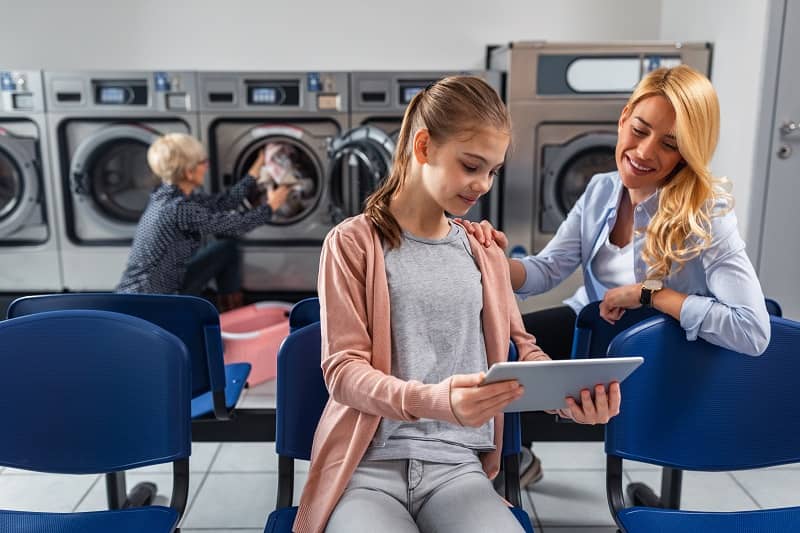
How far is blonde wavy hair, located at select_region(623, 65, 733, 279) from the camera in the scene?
1526mm

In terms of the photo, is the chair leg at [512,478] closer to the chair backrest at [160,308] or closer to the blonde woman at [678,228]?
the blonde woman at [678,228]

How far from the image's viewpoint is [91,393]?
1434 millimetres

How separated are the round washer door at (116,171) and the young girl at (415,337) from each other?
306 centimetres

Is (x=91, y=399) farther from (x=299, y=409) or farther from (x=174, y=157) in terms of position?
(x=174, y=157)

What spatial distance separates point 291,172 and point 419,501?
3.00 m

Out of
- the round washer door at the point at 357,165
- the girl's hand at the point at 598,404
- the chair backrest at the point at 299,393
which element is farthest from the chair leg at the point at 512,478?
the round washer door at the point at 357,165

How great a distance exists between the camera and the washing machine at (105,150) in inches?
154

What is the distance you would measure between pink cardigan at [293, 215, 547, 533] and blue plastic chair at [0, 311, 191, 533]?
0.35m

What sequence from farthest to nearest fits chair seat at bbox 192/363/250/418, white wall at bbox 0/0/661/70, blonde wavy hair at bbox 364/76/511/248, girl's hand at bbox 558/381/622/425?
white wall at bbox 0/0/661/70 < chair seat at bbox 192/363/250/418 < blonde wavy hair at bbox 364/76/511/248 < girl's hand at bbox 558/381/622/425

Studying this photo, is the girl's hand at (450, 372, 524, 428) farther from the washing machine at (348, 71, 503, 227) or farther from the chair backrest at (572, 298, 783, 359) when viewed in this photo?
the washing machine at (348, 71, 503, 227)

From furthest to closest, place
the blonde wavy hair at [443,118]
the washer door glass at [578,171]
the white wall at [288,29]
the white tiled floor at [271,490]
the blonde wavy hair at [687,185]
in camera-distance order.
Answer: the white wall at [288,29]
the washer door glass at [578,171]
the white tiled floor at [271,490]
the blonde wavy hair at [687,185]
the blonde wavy hair at [443,118]

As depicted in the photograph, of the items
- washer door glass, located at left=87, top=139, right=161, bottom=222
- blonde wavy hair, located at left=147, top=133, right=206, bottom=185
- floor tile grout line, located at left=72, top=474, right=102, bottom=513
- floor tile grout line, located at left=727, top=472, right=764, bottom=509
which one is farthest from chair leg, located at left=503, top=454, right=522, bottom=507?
washer door glass, located at left=87, top=139, right=161, bottom=222

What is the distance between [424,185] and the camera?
1.35 meters

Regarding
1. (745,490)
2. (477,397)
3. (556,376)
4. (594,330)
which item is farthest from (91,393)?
(745,490)
